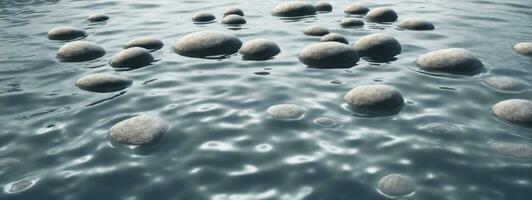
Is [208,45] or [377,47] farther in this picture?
[208,45]

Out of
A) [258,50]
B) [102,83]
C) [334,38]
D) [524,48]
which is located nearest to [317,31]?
[334,38]

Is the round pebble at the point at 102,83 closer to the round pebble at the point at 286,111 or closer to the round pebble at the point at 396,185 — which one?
the round pebble at the point at 286,111

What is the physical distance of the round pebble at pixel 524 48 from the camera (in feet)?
29.3

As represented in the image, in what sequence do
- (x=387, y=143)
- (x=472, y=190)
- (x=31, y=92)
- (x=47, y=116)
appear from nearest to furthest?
(x=472, y=190) < (x=387, y=143) < (x=47, y=116) < (x=31, y=92)

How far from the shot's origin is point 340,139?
19.4 ft

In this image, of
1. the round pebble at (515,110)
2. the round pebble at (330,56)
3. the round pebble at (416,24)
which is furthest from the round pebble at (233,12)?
the round pebble at (515,110)

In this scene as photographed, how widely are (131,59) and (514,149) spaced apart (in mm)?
6024

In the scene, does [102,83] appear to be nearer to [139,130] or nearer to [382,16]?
[139,130]

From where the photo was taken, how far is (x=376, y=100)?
6.69m

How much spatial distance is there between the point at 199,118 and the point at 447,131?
10.0 ft

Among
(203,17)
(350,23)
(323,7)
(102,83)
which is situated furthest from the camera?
(323,7)

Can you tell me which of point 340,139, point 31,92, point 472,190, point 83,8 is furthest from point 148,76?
point 83,8

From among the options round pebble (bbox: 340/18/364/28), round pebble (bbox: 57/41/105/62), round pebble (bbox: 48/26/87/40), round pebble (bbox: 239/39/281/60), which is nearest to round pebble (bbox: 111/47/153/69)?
round pebble (bbox: 57/41/105/62)

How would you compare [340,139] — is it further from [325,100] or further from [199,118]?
[199,118]
